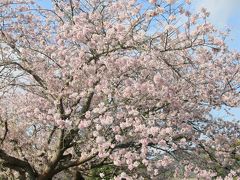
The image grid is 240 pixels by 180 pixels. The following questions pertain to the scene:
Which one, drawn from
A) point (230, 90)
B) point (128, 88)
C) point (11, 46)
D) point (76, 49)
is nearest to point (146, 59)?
point (128, 88)

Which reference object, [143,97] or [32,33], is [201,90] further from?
[32,33]

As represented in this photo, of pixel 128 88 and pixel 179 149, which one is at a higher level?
pixel 128 88

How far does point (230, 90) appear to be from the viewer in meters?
11.4

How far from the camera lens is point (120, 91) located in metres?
9.56

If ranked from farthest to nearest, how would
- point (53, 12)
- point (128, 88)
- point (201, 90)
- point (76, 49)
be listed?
point (53, 12) < point (201, 90) < point (76, 49) < point (128, 88)

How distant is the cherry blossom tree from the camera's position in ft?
30.3

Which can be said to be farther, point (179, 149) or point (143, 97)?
point (179, 149)

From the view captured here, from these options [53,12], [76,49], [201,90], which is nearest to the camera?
[76,49]

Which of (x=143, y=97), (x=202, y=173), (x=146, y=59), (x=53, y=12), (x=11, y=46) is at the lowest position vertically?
(x=202, y=173)

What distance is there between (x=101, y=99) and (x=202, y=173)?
3.10 meters

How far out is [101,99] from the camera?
10617 millimetres

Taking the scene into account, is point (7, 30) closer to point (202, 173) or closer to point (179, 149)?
point (179, 149)

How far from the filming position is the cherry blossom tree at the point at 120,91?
9.25 m

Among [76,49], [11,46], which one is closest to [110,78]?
[76,49]
